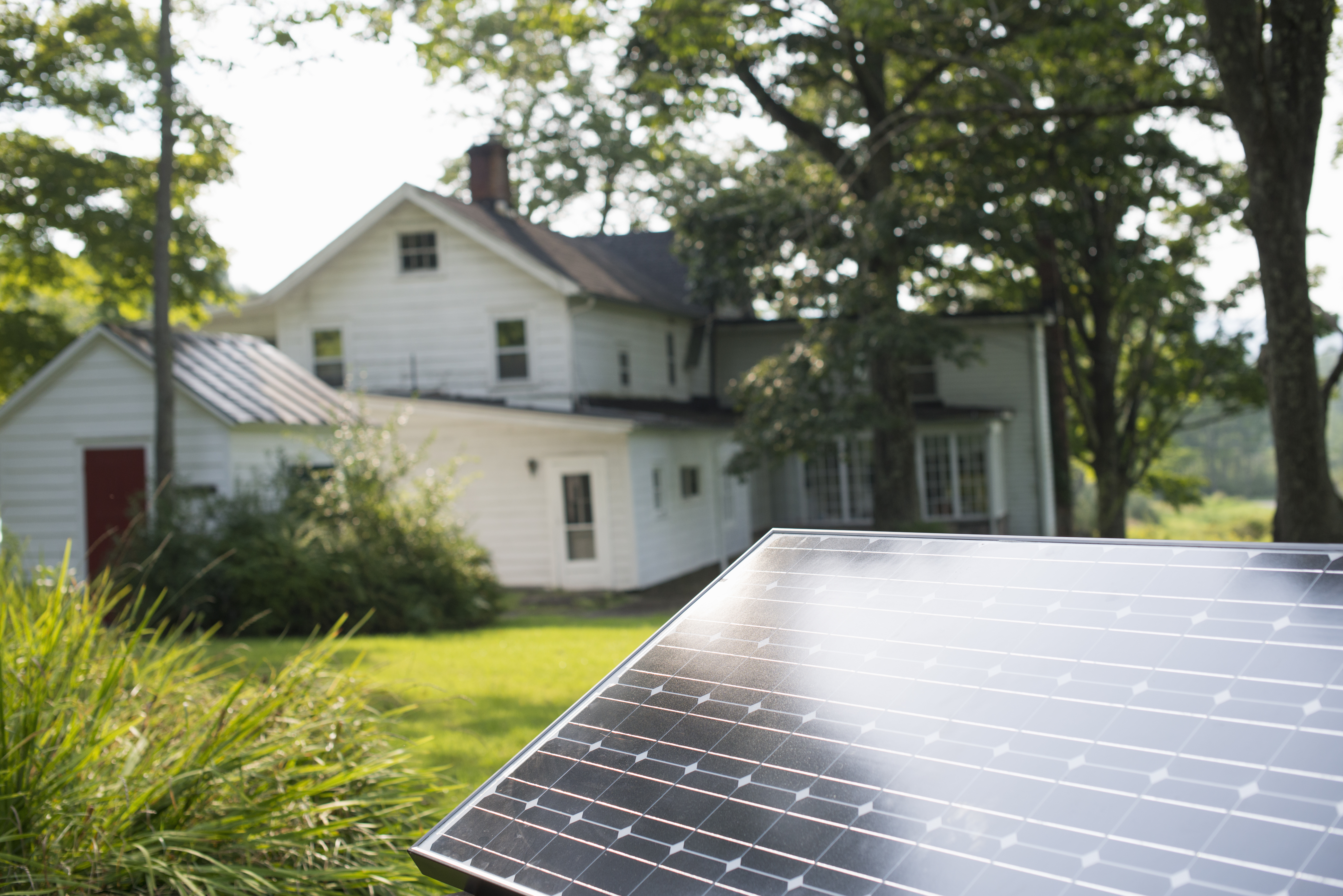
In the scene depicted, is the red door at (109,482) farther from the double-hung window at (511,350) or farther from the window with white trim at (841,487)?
the window with white trim at (841,487)

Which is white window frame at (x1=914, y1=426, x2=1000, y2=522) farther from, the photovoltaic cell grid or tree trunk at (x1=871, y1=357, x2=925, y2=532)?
the photovoltaic cell grid

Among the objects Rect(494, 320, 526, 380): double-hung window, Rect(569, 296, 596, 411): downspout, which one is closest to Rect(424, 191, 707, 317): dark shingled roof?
Rect(569, 296, 596, 411): downspout

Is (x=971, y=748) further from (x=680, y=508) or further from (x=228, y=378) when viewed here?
(x=680, y=508)

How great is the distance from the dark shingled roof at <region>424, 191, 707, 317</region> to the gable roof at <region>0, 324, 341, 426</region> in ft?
19.4

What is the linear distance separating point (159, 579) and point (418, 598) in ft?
10.2

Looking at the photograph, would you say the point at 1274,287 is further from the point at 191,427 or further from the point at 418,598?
the point at 191,427

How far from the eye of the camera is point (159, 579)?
12.4 meters

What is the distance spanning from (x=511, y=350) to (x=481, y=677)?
45.2 ft

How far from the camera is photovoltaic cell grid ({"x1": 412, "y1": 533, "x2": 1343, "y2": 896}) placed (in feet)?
6.21

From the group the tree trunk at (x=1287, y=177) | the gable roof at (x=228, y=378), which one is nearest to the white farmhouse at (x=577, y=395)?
the gable roof at (x=228, y=378)

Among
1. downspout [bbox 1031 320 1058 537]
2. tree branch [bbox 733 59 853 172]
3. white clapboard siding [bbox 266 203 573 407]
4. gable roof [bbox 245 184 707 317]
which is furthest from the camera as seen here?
downspout [bbox 1031 320 1058 537]

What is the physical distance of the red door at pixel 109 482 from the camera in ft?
49.6

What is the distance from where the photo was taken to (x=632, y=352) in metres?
24.7

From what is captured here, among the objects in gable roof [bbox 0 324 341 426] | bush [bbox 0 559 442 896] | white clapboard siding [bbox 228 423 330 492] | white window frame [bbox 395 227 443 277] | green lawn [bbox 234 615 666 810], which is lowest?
green lawn [bbox 234 615 666 810]
